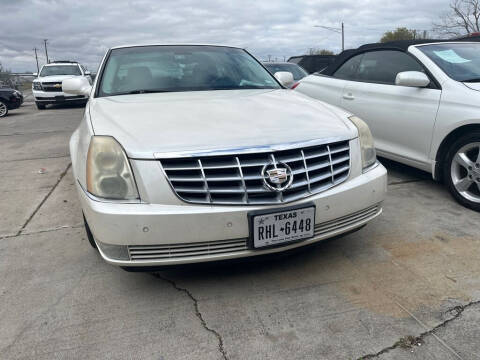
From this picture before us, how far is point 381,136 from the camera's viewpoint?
13.8 feet

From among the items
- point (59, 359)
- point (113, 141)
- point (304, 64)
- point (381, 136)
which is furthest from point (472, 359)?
point (304, 64)

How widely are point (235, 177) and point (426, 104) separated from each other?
2.51 meters

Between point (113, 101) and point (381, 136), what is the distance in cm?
278

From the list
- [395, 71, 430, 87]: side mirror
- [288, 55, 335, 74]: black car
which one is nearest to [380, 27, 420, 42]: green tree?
[288, 55, 335, 74]: black car

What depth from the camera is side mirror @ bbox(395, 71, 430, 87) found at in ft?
11.9

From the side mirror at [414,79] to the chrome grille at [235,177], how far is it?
2.07 metres

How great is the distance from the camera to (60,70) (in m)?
15.0

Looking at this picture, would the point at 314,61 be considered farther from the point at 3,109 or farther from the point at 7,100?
the point at 3,109

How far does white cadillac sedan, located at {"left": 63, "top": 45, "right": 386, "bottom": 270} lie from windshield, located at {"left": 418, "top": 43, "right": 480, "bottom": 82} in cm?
171

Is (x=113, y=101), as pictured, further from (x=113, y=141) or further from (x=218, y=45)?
(x=218, y=45)

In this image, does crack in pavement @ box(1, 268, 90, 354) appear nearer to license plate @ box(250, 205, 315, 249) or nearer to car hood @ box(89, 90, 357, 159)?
car hood @ box(89, 90, 357, 159)

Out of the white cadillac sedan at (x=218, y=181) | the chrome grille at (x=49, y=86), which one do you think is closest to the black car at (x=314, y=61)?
the chrome grille at (x=49, y=86)

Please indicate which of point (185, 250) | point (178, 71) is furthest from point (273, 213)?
point (178, 71)

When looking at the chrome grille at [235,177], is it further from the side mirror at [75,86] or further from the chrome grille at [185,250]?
the side mirror at [75,86]
